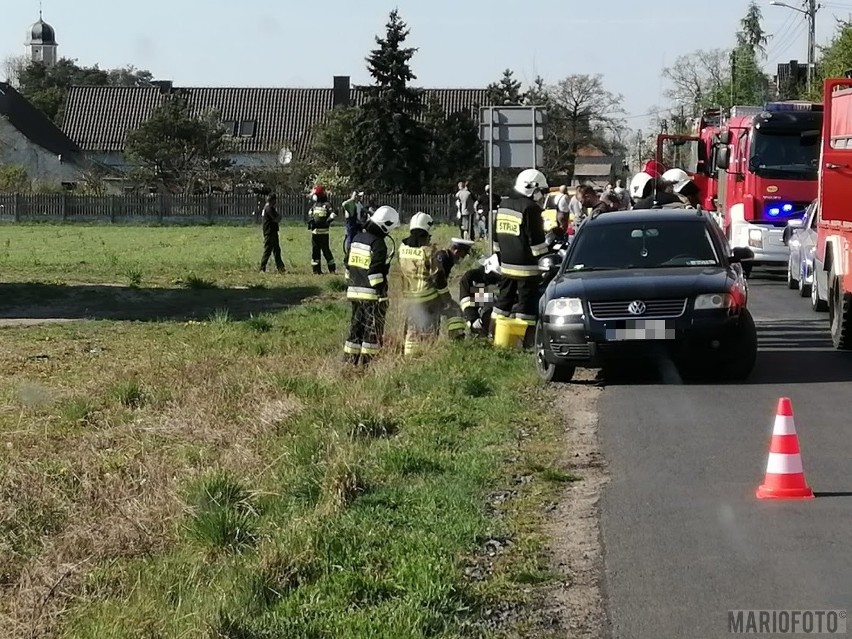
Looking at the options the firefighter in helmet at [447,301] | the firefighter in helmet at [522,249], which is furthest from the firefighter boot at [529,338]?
the firefighter in helmet at [447,301]

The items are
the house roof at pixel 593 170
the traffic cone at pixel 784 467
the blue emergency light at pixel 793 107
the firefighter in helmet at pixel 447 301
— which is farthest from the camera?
the house roof at pixel 593 170

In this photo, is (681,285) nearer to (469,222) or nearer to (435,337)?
(435,337)

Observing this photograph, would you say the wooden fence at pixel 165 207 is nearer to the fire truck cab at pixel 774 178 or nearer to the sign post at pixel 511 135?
the fire truck cab at pixel 774 178

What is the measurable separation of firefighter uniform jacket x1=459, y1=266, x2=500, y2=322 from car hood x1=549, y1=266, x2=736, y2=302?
350cm

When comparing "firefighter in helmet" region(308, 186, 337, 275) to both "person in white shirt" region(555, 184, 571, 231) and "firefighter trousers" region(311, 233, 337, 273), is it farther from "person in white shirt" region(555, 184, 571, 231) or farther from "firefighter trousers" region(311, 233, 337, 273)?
"person in white shirt" region(555, 184, 571, 231)

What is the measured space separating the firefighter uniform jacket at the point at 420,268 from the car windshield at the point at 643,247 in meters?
1.85

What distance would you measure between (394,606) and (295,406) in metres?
6.22

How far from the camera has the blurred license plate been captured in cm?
1338

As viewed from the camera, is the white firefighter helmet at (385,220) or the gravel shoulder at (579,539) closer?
the gravel shoulder at (579,539)

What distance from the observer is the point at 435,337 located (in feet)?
53.9

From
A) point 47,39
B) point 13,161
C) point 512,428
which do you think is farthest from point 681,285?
point 47,39

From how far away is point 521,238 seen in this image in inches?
635

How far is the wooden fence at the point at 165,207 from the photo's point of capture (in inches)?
2660

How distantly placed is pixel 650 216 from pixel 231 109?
8316 cm
